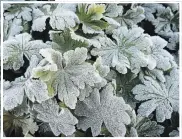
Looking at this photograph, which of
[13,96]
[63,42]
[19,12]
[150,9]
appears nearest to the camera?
[13,96]

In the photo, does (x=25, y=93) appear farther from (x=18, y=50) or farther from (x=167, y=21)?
(x=167, y=21)

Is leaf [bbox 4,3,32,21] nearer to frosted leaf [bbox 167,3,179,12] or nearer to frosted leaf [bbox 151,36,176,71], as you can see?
frosted leaf [bbox 151,36,176,71]

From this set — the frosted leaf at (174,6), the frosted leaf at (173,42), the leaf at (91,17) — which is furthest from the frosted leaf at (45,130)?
the frosted leaf at (174,6)

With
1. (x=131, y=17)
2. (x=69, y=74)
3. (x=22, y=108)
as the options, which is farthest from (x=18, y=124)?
(x=131, y=17)

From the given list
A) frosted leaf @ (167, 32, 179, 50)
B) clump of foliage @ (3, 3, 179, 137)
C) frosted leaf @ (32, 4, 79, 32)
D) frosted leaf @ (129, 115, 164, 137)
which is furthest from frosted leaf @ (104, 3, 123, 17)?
frosted leaf @ (129, 115, 164, 137)

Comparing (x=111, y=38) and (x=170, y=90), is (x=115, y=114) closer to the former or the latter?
(x=170, y=90)

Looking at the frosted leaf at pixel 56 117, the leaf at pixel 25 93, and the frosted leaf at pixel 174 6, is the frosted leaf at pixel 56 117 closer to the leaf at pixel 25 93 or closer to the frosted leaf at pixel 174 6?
the leaf at pixel 25 93

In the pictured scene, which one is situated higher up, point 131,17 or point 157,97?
point 131,17

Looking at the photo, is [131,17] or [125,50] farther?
[131,17]
